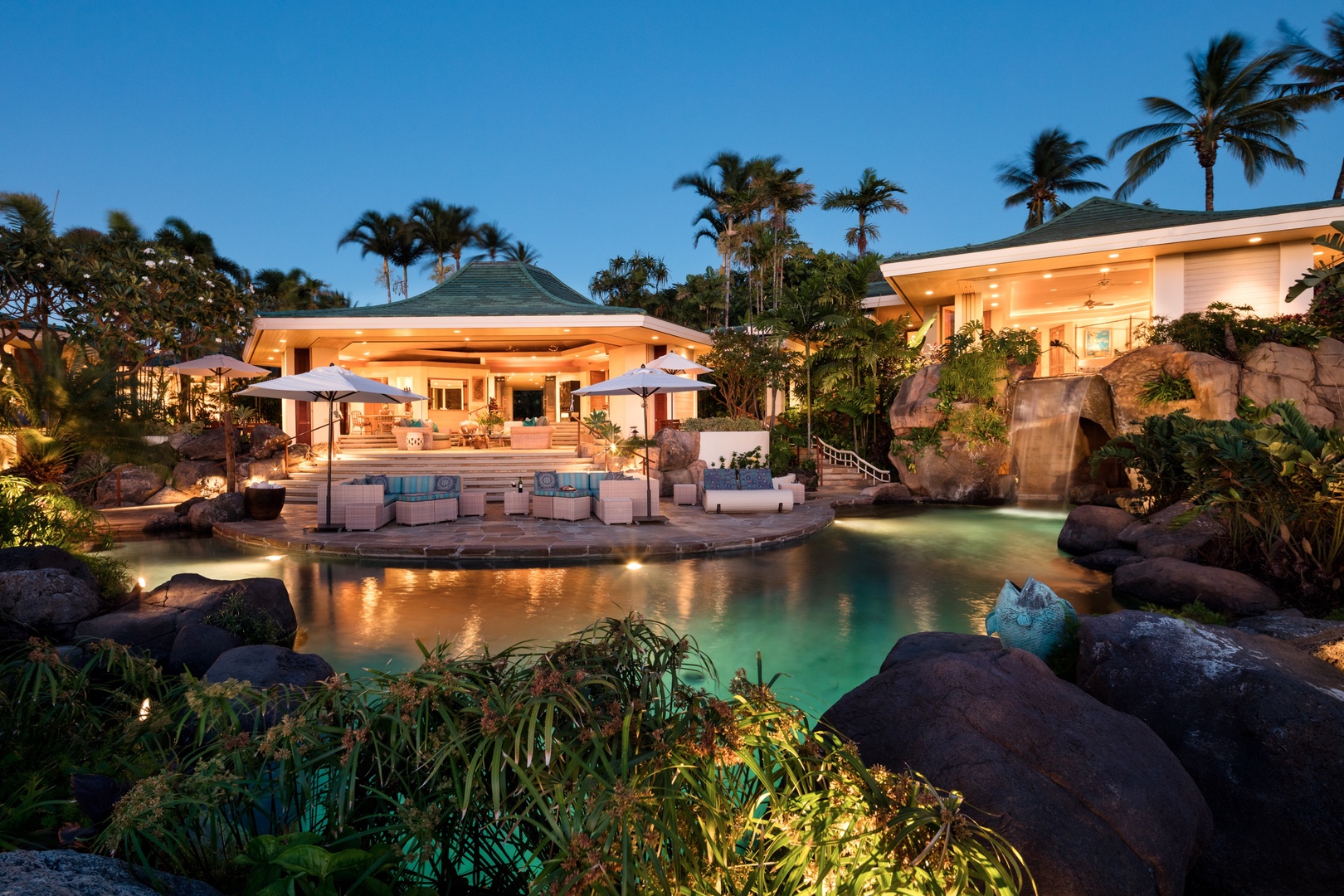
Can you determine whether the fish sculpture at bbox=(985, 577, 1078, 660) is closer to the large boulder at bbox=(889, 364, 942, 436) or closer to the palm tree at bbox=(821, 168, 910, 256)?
the large boulder at bbox=(889, 364, 942, 436)

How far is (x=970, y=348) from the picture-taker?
18.6 meters

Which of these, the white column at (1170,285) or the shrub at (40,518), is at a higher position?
the white column at (1170,285)

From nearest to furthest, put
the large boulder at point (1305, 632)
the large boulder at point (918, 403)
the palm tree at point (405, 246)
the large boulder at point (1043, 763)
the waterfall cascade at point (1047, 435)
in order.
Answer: the large boulder at point (1043, 763) → the large boulder at point (1305, 632) → the waterfall cascade at point (1047, 435) → the large boulder at point (918, 403) → the palm tree at point (405, 246)

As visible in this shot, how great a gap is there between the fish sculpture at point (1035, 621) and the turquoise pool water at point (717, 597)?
3.81 feet

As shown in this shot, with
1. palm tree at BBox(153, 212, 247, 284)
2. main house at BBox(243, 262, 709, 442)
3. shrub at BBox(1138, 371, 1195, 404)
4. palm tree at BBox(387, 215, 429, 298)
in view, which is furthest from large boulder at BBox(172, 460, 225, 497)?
palm tree at BBox(387, 215, 429, 298)

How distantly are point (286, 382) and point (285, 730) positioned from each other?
12415mm

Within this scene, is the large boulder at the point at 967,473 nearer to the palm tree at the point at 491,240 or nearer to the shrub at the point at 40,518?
the shrub at the point at 40,518

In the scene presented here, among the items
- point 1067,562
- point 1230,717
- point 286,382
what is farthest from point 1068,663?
point 286,382

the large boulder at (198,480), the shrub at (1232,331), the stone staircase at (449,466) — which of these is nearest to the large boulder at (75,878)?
the stone staircase at (449,466)

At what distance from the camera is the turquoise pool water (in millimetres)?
6238

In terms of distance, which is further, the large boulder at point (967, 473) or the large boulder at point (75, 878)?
the large boulder at point (967, 473)

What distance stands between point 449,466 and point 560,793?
17.7 meters

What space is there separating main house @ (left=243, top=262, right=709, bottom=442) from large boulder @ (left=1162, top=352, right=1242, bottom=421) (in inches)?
503

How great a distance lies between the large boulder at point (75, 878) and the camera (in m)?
1.18
